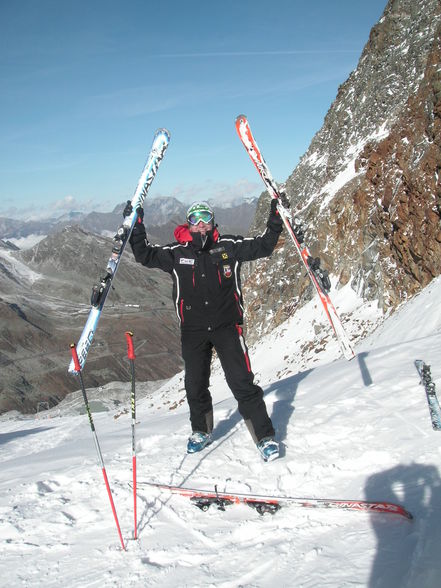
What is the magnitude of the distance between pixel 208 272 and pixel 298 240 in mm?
2868

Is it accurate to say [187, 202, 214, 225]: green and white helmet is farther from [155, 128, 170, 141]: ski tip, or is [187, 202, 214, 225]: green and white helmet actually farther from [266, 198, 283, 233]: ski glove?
[155, 128, 170, 141]: ski tip

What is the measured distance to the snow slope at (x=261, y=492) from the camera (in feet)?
12.6

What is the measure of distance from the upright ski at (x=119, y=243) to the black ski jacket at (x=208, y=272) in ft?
3.82

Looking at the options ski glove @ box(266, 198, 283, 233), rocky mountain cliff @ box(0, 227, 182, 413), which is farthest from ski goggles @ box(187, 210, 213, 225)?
rocky mountain cliff @ box(0, 227, 182, 413)

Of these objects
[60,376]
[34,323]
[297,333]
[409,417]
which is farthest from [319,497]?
[34,323]

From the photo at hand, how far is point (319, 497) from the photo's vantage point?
16.5 ft

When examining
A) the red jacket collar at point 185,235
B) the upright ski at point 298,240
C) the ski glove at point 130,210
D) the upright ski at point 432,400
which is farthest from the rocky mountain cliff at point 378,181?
the red jacket collar at point 185,235

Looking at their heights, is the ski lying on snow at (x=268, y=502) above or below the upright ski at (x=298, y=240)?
below

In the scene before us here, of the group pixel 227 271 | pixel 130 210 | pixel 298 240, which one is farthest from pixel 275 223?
pixel 130 210

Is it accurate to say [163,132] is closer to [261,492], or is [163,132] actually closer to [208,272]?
[208,272]

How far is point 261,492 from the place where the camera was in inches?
208

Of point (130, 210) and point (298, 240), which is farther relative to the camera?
point (298, 240)

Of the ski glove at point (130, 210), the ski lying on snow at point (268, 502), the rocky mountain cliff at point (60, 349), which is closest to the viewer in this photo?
the ski lying on snow at point (268, 502)

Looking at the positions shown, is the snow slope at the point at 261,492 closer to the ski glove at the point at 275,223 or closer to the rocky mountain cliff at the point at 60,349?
the ski glove at the point at 275,223
